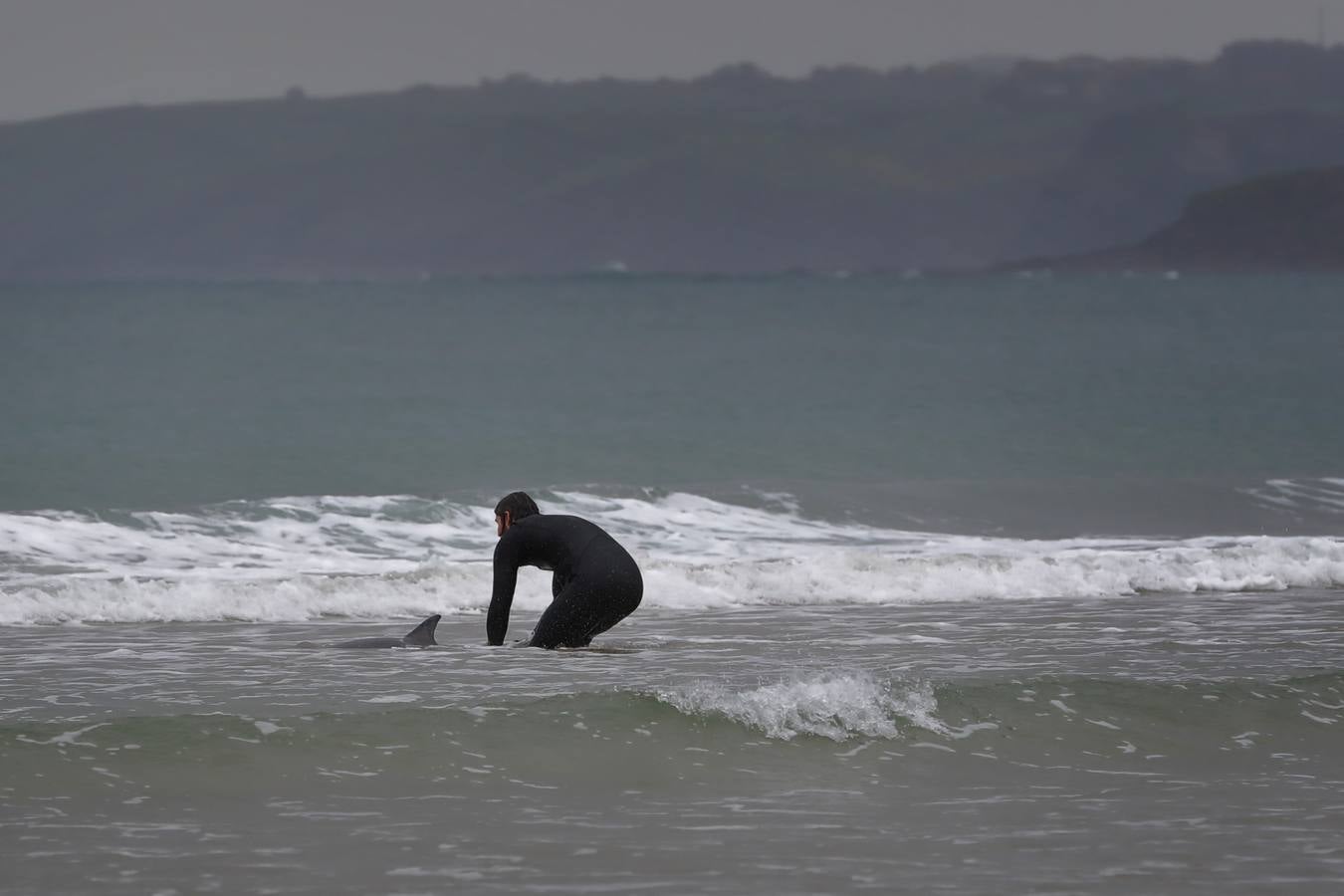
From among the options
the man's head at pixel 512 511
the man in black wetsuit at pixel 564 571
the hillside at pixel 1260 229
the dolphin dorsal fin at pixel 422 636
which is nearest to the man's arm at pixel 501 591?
the man in black wetsuit at pixel 564 571

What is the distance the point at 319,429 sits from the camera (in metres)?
36.0

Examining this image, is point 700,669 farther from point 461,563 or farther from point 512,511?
point 461,563

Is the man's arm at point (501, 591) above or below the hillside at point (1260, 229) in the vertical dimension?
below

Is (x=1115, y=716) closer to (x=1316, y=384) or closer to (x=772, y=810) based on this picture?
(x=772, y=810)

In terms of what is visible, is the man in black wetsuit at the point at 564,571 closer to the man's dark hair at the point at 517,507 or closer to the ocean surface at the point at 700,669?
the man's dark hair at the point at 517,507

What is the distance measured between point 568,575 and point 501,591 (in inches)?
16.7

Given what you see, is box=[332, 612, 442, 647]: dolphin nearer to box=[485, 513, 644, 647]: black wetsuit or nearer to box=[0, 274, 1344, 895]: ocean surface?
box=[0, 274, 1344, 895]: ocean surface

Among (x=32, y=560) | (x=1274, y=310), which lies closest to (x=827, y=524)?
(x=32, y=560)

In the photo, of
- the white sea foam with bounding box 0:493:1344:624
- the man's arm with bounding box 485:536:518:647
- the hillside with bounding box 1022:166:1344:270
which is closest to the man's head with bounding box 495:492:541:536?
the man's arm with bounding box 485:536:518:647

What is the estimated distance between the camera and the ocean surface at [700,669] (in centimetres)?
619

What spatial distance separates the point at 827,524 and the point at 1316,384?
29038 mm

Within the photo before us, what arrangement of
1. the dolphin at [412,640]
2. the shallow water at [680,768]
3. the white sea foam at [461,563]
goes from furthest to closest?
1. the white sea foam at [461,563]
2. the dolphin at [412,640]
3. the shallow water at [680,768]

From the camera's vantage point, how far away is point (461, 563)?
1507 cm

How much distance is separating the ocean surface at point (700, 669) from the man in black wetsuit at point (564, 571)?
221 mm
